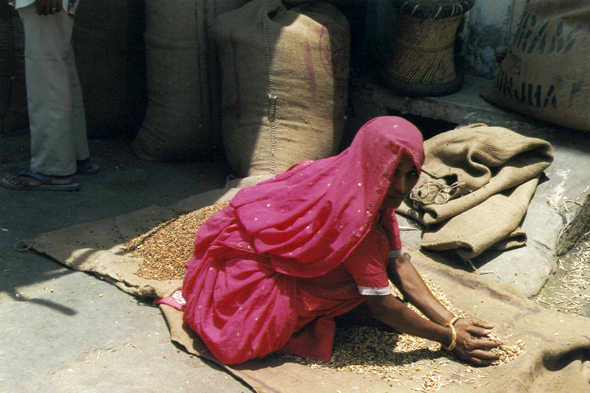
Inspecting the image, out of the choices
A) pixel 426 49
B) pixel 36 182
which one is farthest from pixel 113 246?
pixel 426 49

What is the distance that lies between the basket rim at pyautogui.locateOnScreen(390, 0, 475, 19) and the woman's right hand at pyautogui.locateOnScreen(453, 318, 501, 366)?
249cm

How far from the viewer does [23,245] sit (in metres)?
3.37

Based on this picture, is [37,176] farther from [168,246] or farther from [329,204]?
[329,204]

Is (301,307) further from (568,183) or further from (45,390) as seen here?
(568,183)

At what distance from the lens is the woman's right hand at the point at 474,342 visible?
255cm

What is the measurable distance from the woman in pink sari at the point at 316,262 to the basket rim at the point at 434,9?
7.33 ft

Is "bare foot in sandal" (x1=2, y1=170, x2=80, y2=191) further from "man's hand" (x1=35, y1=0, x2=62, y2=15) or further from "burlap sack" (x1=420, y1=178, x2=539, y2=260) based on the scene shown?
"burlap sack" (x1=420, y1=178, x2=539, y2=260)

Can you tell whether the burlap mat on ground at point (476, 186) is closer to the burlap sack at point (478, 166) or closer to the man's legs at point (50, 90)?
the burlap sack at point (478, 166)

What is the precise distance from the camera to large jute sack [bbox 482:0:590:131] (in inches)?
151

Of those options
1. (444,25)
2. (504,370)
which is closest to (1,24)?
(444,25)

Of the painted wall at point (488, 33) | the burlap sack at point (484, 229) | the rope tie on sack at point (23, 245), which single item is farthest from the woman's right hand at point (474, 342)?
the painted wall at point (488, 33)

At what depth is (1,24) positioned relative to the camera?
4.49 m

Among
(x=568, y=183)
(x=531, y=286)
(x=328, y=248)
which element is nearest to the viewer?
(x=328, y=248)

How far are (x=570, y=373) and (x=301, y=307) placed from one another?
3.65 ft
